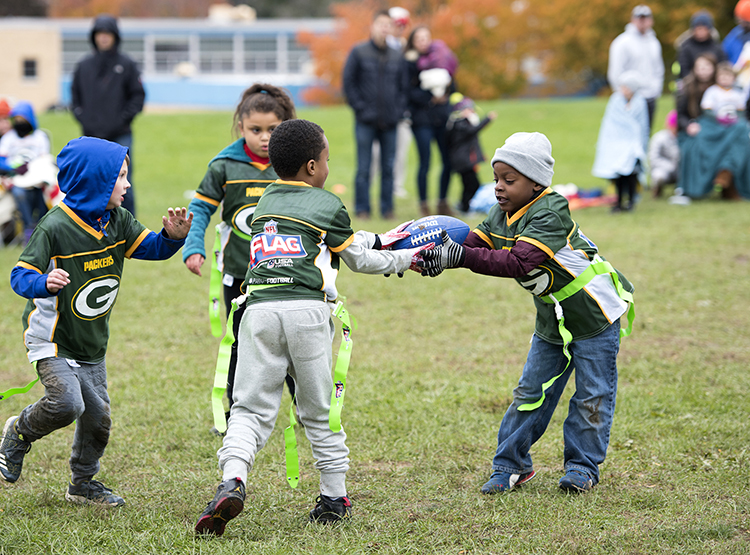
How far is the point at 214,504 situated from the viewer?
3.27 metres

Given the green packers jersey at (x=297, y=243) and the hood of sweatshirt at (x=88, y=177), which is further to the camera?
the hood of sweatshirt at (x=88, y=177)

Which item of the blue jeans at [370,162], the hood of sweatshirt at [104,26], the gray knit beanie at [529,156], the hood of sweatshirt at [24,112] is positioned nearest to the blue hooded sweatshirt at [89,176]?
the gray knit beanie at [529,156]

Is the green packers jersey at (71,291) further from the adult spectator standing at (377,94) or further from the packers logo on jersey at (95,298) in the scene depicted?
the adult spectator standing at (377,94)

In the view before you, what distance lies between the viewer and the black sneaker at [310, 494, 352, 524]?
3609 millimetres

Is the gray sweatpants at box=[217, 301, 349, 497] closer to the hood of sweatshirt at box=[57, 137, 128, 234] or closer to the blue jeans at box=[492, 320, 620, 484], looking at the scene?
the hood of sweatshirt at box=[57, 137, 128, 234]

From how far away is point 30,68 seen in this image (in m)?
45.1

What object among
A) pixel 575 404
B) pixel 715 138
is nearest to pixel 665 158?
pixel 715 138

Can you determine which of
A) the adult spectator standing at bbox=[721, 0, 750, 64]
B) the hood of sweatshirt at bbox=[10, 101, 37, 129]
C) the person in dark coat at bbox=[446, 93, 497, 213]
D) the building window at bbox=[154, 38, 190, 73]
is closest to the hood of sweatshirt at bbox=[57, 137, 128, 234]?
the hood of sweatshirt at bbox=[10, 101, 37, 129]

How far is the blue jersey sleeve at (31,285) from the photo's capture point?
3314 mm

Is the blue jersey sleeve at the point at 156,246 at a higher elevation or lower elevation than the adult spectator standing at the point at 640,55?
lower

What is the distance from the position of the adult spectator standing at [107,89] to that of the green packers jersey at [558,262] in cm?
719

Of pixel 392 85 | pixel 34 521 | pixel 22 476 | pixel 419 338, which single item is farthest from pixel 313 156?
pixel 392 85

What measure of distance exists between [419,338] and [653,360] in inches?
73.0

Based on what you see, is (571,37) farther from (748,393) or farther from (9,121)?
(748,393)
